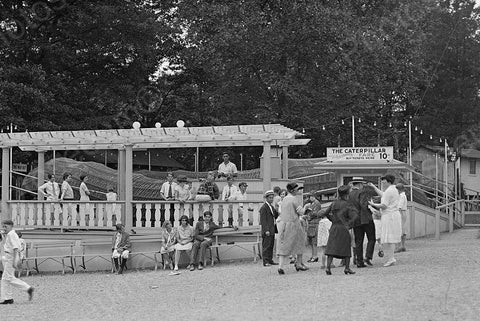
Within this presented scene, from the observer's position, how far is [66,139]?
77.4 feet

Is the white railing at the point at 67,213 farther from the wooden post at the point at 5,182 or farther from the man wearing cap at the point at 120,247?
the man wearing cap at the point at 120,247

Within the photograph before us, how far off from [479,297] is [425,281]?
173 centimetres

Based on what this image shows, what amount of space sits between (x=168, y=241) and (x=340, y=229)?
20.1ft

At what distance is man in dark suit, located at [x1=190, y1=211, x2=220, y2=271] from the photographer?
20344 millimetres

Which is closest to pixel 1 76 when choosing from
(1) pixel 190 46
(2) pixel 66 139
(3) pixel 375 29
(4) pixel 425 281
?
(1) pixel 190 46

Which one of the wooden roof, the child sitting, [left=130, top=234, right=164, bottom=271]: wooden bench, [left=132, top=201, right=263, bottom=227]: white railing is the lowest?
[left=130, top=234, right=164, bottom=271]: wooden bench

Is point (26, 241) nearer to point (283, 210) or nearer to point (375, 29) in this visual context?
point (283, 210)

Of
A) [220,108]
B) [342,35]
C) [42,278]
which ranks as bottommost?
[42,278]

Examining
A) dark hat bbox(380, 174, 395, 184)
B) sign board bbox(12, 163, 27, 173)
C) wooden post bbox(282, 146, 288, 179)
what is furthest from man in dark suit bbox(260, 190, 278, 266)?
sign board bbox(12, 163, 27, 173)

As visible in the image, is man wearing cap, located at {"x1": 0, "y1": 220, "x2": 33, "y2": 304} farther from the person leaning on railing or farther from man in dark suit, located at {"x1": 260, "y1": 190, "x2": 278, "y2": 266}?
the person leaning on railing

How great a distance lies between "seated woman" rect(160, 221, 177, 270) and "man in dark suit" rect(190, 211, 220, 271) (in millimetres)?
568

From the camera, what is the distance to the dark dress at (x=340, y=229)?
1584cm

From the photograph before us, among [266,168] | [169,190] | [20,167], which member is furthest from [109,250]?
[20,167]

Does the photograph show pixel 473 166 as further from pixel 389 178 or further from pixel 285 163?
pixel 389 178
